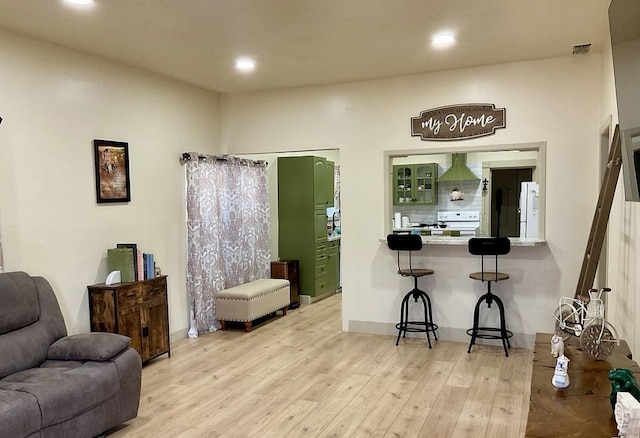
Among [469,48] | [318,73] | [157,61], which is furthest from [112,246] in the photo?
[469,48]

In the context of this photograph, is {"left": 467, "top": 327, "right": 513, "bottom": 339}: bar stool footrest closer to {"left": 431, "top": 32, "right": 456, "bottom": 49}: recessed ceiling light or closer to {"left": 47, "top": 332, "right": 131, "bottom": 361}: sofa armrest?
{"left": 431, "top": 32, "right": 456, "bottom": 49}: recessed ceiling light

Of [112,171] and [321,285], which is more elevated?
[112,171]

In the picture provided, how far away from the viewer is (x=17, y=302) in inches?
129

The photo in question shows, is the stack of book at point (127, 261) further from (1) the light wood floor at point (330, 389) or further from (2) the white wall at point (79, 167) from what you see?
(1) the light wood floor at point (330, 389)

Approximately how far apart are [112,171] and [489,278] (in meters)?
3.63

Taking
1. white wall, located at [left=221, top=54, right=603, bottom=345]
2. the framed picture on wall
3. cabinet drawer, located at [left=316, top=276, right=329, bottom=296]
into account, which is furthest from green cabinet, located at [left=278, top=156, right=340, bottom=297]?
the framed picture on wall

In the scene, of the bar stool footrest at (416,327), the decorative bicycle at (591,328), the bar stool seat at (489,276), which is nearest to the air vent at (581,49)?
the bar stool seat at (489,276)

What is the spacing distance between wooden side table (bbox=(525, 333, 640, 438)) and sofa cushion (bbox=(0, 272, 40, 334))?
3101 mm

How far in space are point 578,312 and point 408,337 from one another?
282 centimetres

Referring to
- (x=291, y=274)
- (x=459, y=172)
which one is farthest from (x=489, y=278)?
(x=459, y=172)

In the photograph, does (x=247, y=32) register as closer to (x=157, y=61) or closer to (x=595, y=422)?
(x=157, y=61)

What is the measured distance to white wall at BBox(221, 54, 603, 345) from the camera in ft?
15.1

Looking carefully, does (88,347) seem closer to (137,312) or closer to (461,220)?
(137,312)

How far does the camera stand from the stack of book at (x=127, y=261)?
14.2 ft
